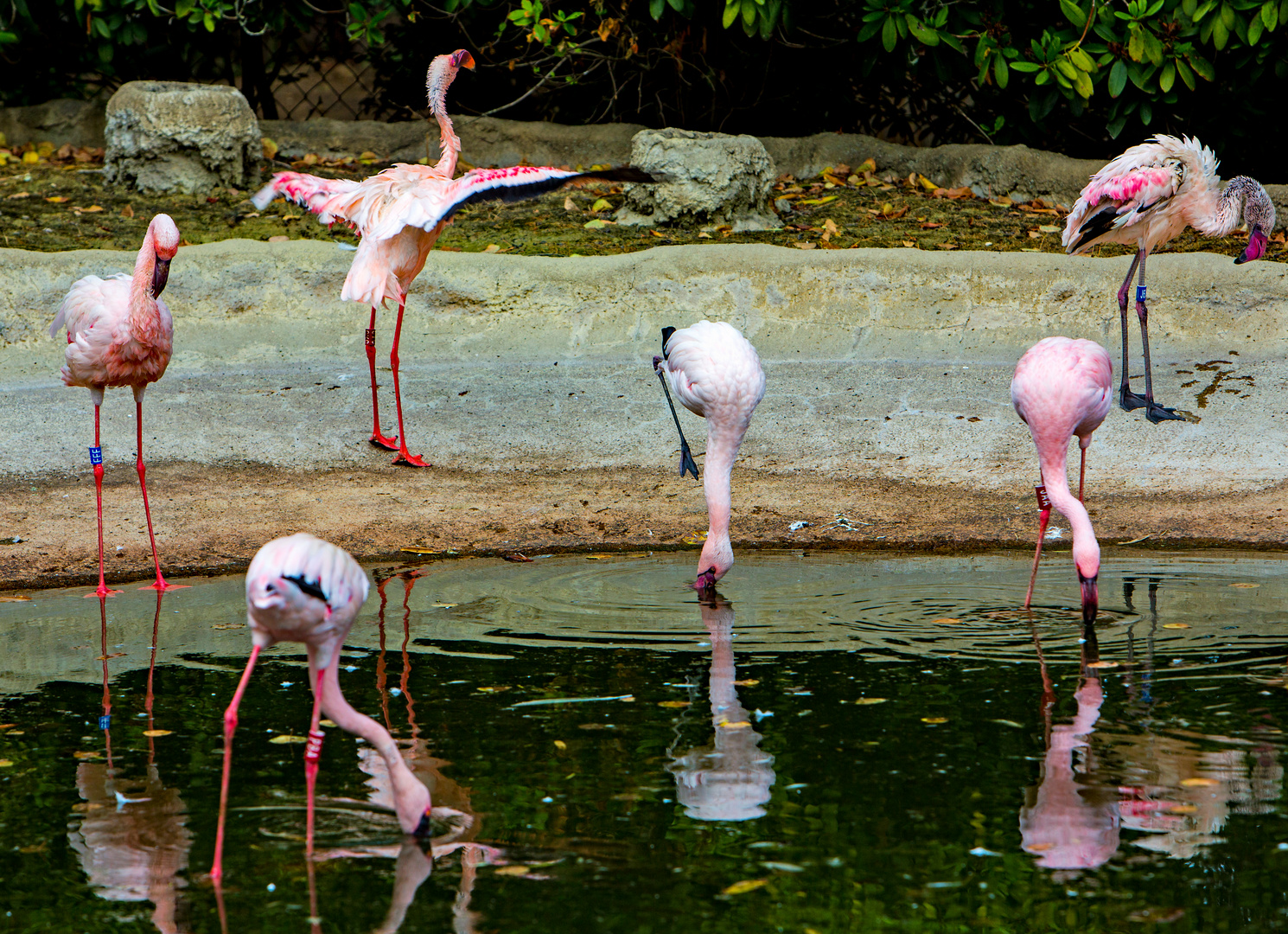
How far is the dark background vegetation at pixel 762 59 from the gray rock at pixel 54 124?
347 millimetres

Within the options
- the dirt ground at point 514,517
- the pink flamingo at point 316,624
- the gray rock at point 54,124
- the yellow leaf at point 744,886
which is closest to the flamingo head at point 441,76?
the dirt ground at point 514,517

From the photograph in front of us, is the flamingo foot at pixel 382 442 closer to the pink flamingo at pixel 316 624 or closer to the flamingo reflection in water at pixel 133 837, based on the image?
the flamingo reflection in water at pixel 133 837

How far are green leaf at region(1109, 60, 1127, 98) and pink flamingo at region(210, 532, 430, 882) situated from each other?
6.68 metres

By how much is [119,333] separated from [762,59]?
6419mm

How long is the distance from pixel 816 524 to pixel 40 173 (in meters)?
6.27

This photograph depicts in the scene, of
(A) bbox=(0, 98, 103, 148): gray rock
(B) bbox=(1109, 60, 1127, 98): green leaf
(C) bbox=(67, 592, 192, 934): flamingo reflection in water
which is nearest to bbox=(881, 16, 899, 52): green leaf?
(B) bbox=(1109, 60, 1127, 98): green leaf

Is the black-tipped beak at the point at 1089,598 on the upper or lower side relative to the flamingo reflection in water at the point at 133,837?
upper

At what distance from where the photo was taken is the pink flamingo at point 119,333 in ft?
16.2

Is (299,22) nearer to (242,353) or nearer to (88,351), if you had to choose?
(242,353)

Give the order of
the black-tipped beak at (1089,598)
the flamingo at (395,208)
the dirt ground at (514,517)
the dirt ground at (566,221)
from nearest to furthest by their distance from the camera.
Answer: the black-tipped beak at (1089,598), the dirt ground at (514,517), the flamingo at (395,208), the dirt ground at (566,221)

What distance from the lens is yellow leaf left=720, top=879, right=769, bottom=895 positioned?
9.12 ft

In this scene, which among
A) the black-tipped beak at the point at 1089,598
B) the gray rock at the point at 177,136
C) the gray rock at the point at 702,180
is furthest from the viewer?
the gray rock at the point at 177,136

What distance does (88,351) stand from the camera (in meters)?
5.06

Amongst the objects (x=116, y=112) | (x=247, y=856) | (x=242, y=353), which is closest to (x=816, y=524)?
(x=247, y=856)
